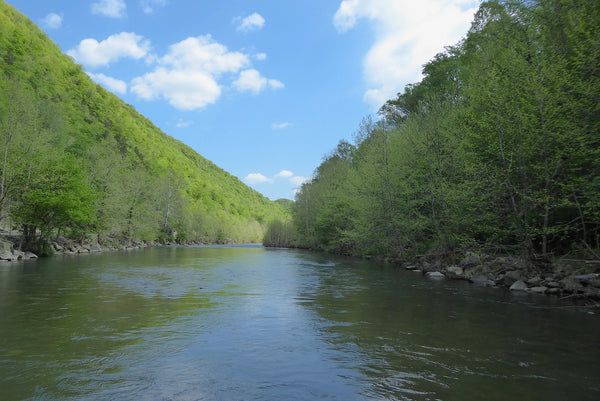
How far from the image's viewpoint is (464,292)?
44.5 ft

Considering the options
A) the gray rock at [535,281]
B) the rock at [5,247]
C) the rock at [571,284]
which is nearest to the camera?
the rock at [571,284]

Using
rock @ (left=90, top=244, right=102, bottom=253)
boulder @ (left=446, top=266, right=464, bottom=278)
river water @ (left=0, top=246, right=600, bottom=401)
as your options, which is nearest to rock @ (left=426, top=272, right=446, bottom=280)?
boulder @ (left=446, top=266, right=464, bottom=278)

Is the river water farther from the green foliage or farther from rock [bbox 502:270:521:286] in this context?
the green foliage

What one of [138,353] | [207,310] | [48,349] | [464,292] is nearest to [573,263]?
[464,292]

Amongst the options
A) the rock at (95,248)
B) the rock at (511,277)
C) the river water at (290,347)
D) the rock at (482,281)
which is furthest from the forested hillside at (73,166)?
the rock at (511,277)

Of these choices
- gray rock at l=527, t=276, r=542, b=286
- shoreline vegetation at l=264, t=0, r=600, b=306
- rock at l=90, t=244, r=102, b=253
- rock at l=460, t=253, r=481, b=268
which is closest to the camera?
shoreline vegetation at l=264, t=0, r=600, b=306

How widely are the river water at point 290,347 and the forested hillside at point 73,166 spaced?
1781 centimetres

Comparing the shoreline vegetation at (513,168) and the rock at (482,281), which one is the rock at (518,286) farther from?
the rock at (482,281)

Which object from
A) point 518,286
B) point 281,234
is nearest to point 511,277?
point 518,286

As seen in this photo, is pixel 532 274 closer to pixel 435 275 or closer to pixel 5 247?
pixel 435 275

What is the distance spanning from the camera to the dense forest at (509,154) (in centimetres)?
1240

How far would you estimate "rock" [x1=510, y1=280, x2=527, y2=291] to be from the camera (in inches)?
545

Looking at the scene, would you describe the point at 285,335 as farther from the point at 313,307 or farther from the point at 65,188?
the point at 65,188

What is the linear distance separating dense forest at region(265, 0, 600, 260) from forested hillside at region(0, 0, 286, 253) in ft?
84.4
